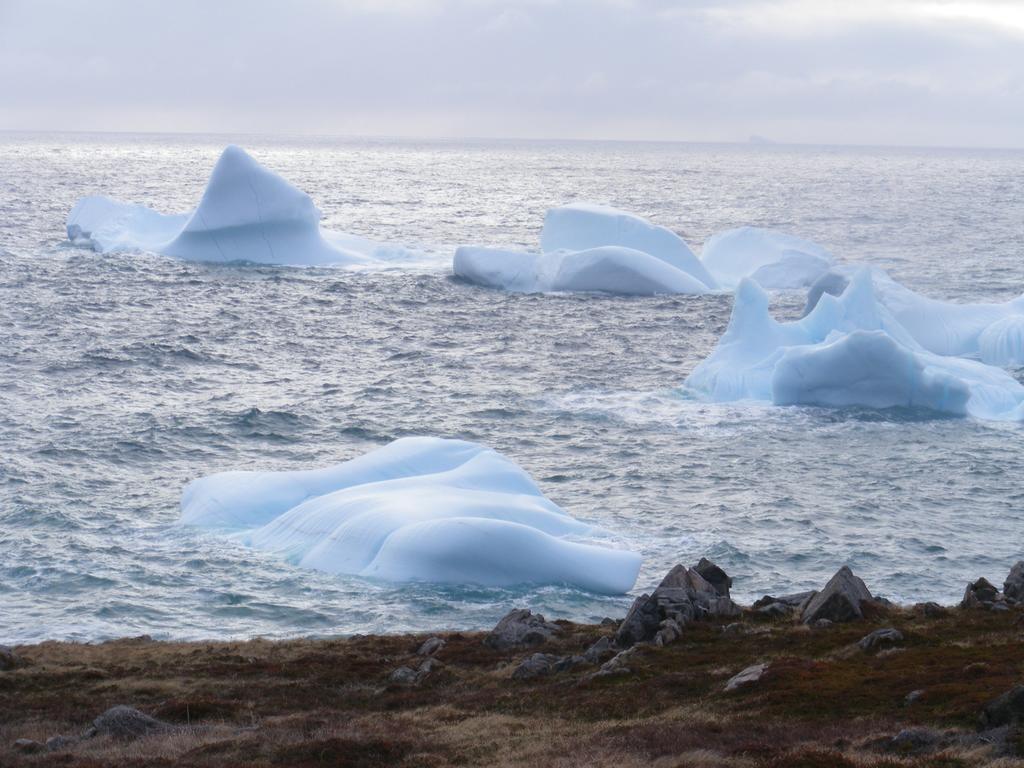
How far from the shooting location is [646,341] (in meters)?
43.9

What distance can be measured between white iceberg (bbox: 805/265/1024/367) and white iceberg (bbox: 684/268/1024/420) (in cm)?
209

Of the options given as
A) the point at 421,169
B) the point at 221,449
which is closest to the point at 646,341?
the point at 221,449

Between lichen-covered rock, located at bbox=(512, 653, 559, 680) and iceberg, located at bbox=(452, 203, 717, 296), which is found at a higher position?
iceberg, located at bbox=(452, 203, 717, 296)

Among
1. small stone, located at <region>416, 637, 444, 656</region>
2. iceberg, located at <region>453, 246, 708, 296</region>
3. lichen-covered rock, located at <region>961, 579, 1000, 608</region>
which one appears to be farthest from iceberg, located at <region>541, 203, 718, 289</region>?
small stone, located at <region>416, 637, 444, 656</region>

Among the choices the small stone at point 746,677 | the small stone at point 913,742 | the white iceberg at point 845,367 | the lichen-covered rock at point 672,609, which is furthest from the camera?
the white iceberg at point 845,367

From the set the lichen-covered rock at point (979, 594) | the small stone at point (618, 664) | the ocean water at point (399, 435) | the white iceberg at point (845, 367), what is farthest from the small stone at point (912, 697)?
the white iceberg at point (845, 367)

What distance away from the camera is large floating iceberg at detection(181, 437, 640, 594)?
75.3ft

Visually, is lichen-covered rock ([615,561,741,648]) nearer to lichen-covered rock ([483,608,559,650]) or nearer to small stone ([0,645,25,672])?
lichen-covered rock ([483,608,559,650])

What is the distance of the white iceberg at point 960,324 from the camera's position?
41.0 m

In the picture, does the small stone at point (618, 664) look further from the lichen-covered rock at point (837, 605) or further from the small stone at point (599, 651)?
the lichen-covered rock at point (837, 605)

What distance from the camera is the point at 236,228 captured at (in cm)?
5984

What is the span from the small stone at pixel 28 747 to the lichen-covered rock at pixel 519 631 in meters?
6.87

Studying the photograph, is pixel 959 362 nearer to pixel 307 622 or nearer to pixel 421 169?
pixel 307 622

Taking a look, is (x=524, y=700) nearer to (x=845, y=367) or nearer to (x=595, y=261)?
(x=845, y=367)
